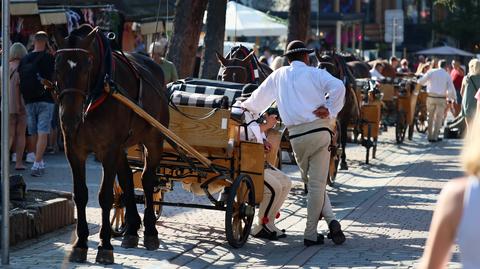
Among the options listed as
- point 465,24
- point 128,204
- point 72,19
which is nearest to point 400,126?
point 72,19

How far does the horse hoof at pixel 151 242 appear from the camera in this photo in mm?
10495

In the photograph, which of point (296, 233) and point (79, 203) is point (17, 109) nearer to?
point (296, 233)

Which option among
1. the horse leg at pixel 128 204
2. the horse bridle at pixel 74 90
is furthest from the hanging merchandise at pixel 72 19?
the horse bridle at pixel 74 90

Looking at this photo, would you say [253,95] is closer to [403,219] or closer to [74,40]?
[74,40]

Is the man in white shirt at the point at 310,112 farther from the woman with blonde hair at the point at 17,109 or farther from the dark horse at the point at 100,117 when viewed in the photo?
the woman with blonde hair at the point at 17,109

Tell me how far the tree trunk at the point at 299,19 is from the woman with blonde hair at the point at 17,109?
10.3 meters

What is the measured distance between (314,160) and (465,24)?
5818cm

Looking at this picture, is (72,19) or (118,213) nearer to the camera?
(118,213)

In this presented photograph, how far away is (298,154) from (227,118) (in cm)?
79

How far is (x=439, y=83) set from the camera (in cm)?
2709

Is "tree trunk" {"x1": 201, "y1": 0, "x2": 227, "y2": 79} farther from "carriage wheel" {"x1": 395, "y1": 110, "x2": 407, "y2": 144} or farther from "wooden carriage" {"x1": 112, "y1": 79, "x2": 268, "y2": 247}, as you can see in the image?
"wooden carriage" {"x1": 112, "y1": 79, "x2": 268, "y2": 247}

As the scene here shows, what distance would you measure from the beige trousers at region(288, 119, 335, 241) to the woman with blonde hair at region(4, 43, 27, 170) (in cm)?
702

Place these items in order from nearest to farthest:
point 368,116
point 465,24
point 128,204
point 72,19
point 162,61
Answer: point 128,204 → point 162,61 → point 368,116 → point 72,19 → point 465,24

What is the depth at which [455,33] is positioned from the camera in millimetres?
68500
